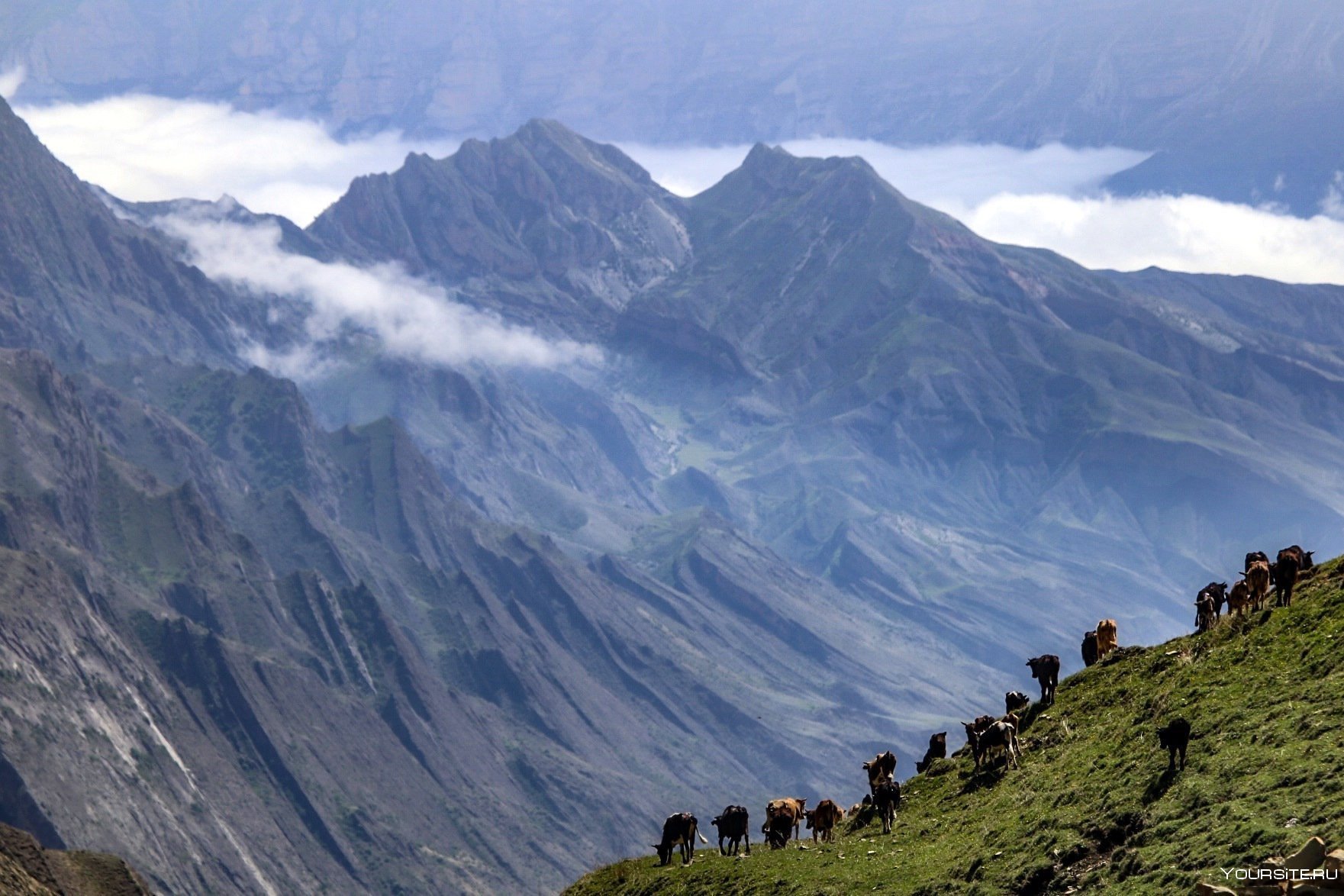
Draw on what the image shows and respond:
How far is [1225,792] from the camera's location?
5088 centimetres

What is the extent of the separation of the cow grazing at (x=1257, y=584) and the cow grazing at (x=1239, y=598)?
6.1 inches

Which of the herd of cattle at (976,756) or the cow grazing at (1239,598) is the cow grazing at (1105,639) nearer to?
the herd of cattle at (976,756)

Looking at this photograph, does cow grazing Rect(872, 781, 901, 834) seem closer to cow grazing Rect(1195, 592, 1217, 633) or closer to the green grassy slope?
the green grassy slope

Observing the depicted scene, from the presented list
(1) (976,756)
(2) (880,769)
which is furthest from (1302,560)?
(2) (880,769)

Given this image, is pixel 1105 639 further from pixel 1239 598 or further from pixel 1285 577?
pixel 1285 577

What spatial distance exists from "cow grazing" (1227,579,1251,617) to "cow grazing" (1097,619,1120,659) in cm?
994

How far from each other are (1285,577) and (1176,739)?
13.8 m

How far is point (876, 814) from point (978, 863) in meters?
14.6

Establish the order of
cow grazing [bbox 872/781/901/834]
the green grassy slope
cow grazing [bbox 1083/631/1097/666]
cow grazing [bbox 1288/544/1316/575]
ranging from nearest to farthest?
1. the green grassy slope
2. cow grazing [bbox 872/781/901/834]
3. cow grazing [bbox 1288/544/1316/575]
4. cow grazing [bbox 1083/631/1097/666]

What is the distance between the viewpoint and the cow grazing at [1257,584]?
66688mm

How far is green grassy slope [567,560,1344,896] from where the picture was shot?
1921 inches

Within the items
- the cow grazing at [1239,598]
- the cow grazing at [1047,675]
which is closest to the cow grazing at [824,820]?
the cow grazing at [1047,675]
